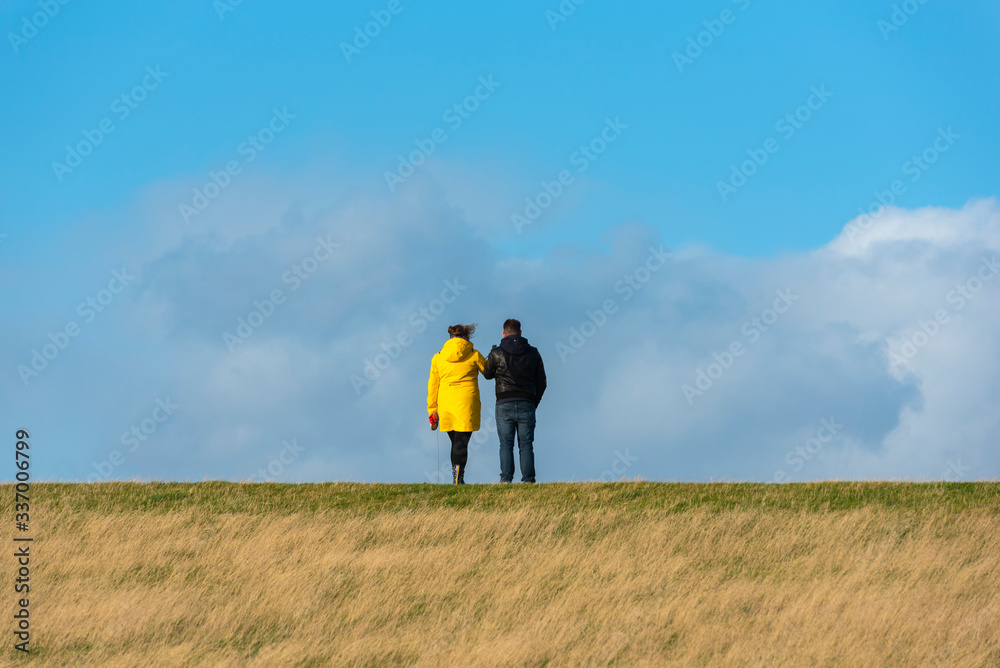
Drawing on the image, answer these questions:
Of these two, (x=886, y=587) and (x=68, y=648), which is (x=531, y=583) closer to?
(x=886, y=587)

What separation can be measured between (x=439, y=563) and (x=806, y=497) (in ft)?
21.7

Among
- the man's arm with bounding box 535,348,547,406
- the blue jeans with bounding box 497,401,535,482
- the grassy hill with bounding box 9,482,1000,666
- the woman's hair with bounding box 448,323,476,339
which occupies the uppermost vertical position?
the woman's hair with bounding box 448,323,476,339

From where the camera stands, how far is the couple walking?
1656 cm

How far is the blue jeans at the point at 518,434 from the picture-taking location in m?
16.5

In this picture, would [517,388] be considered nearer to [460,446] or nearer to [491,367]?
[491,367]

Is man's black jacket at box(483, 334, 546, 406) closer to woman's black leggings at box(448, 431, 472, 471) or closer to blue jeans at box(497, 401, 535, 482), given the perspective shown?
blue jeans at box(497, 401, 535, 482)

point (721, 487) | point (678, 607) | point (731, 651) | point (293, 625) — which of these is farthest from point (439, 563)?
point (721, 487)

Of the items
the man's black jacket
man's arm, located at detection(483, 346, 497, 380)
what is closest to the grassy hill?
the man's black jacket

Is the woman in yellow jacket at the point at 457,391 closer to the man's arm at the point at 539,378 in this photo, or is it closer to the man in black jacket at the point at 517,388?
the man in black jacket at the point at 517,388

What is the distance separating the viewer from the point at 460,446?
1702 centimetres

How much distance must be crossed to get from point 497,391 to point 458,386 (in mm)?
732

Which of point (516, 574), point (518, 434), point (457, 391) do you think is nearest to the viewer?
point (516, 574)

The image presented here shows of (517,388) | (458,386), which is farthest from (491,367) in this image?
(458,386)

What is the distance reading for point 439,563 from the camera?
13.7 meters
